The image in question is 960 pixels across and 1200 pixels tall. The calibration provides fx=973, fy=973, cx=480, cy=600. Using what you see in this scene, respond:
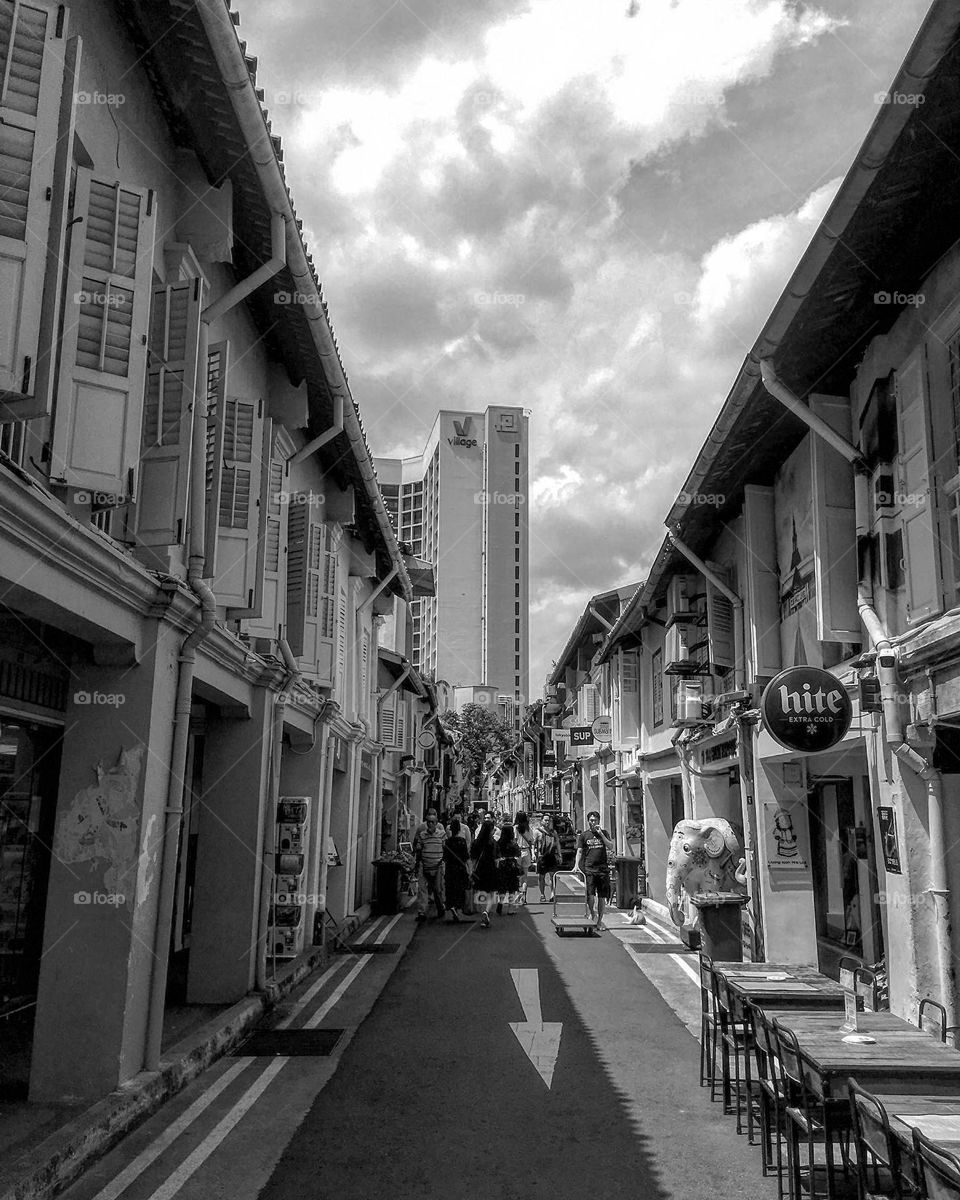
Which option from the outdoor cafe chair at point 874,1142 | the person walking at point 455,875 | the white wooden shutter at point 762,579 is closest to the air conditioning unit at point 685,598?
the white wooden shutter at point 762,579

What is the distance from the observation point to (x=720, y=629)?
13.2 meters

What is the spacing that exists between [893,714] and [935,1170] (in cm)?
416

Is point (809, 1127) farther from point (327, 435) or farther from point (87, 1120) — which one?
point (327, 435)

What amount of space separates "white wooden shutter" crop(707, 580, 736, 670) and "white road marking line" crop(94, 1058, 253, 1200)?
25.7ft

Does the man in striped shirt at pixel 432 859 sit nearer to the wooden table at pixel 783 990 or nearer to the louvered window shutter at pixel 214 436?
the wooden table at pixel 783 990

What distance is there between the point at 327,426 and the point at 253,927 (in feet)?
20.0

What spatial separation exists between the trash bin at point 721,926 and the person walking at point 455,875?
6836mm

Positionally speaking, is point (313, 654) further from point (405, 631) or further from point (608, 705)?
point (405, 631)

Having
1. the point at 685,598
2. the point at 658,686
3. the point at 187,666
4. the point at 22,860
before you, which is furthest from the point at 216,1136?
the point at 658,686

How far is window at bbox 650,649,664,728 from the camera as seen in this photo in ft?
61.0

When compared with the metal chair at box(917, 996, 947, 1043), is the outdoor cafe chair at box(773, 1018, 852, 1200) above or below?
below

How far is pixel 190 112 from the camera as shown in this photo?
7.23m

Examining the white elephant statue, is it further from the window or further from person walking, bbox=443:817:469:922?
person walking, bbox=443:817:469:922

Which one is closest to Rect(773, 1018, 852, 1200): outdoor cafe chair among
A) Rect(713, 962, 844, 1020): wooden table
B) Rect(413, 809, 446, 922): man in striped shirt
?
Rect(713, 962, 844, 1020): wooden table
